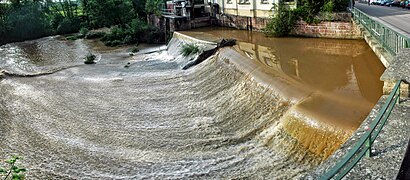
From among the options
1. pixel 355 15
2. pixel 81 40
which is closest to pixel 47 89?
pixel 355 15

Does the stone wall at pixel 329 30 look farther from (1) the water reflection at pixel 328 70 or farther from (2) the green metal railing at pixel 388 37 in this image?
(2) the green metal railing at pixel 388 37

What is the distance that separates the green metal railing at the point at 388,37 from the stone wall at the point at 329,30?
3.24 metres

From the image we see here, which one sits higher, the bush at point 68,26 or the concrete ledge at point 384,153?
the bush at point 68,26

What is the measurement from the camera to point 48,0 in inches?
2223

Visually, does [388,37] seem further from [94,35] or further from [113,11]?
[94,35]

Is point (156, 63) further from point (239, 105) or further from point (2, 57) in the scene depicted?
point (2, 57)

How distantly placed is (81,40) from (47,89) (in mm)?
23370

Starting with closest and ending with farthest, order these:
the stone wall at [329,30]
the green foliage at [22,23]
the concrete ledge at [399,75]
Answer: the concrete ledge at [399,75]
the stone wall at [329,30]
the green foliage at [22,23]

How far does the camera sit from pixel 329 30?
2450 centimetres

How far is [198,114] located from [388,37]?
24.3 feet

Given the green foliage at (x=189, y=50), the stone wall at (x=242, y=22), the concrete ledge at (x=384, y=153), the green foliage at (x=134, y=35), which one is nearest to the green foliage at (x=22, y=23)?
the green foliage at (x=134, y=35)

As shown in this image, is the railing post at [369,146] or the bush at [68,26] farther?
the bush at [68,26]

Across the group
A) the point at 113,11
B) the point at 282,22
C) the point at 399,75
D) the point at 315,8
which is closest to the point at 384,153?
the point at 399,75

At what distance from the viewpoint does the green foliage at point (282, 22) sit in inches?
1035
